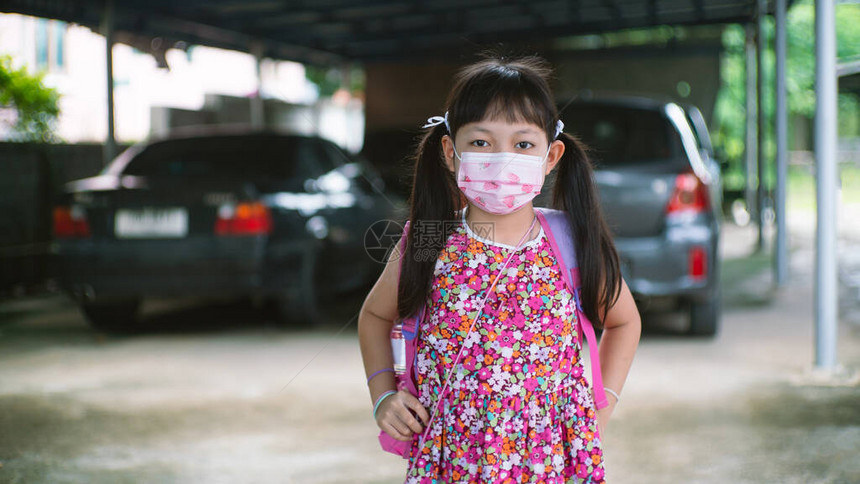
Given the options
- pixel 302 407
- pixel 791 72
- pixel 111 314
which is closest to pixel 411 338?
pixel 302 407

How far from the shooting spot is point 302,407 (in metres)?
4.99

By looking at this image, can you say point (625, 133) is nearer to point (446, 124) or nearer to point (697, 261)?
point (697, 261)

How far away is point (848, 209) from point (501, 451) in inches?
813

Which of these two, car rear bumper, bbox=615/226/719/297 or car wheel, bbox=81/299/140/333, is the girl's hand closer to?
car rear bumper, bbox=615/226/719/297

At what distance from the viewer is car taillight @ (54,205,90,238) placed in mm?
6719

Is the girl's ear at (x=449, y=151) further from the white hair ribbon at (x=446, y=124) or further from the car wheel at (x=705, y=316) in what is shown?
the car wheel at (x=705, y=316)

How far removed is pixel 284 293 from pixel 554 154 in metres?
4.90

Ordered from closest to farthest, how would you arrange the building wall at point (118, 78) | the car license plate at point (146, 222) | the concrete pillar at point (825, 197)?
the concrete pillar at point (825, 197), the car license plate at point (146, 222), the building wall at point (118, 78)

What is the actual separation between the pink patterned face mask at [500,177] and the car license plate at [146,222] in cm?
494

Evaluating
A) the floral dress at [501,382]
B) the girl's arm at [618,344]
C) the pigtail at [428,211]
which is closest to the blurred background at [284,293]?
the pigtail at [428,211]

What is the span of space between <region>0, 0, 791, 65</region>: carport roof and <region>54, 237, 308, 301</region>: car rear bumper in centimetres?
411

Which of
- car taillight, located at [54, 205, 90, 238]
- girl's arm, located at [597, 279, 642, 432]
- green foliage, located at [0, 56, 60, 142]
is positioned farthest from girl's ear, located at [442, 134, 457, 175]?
green foliage, located at [0, 56, 60, 142]

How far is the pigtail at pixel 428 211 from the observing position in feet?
6.70

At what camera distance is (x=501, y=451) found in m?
1.98
